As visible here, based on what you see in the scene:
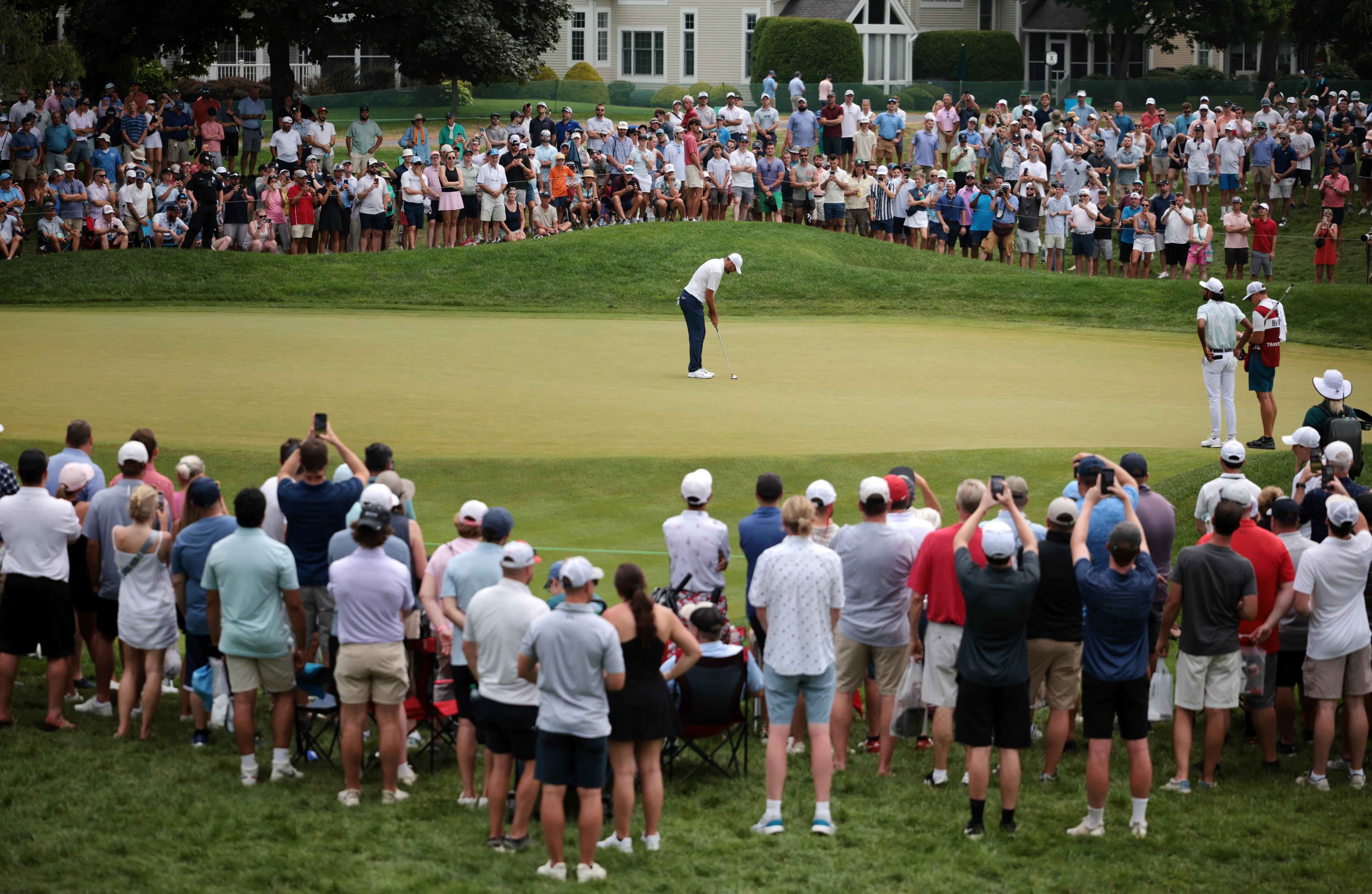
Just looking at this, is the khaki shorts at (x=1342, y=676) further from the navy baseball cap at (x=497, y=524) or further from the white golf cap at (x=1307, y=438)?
the navy baseball cap at (x=497, y=524)

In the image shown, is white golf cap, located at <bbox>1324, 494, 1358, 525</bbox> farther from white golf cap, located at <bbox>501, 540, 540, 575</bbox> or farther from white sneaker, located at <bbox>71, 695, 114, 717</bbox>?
white sneaker, located at <bbox>71, 695, 114, 717</bbox>

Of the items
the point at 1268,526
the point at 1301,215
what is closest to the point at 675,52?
the point at 1301,215

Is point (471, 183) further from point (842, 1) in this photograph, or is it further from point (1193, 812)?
point (842, 1)

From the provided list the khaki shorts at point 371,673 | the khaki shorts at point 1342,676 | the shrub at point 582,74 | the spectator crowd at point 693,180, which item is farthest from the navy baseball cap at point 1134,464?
the shrub at point 582,74

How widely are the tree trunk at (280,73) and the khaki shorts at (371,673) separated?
1391 inches

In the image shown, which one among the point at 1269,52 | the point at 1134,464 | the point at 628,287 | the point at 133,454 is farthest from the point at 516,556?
the point at 1269,52

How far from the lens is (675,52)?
65.4 metres

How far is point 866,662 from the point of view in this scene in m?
9.85

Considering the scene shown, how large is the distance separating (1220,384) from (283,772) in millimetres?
12889

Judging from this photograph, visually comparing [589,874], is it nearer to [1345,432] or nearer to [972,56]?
[1345,432]

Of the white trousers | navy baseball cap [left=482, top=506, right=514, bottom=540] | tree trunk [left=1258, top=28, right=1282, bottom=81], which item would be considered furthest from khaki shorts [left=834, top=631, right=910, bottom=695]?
tree trunk [left=1258, top=28, right=1282, bottom=81]

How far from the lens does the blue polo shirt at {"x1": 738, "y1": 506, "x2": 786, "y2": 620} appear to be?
9.93 metres

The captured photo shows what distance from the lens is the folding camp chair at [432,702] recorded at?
9383 millimetres

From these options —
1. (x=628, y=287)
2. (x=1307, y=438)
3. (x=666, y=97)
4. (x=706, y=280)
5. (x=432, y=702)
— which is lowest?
(x=432, y=702)
